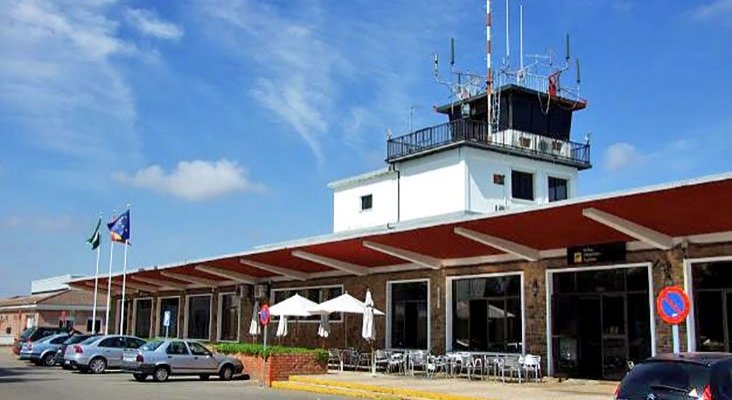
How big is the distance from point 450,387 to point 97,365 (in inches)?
549

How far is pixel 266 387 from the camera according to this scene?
21.8 meters

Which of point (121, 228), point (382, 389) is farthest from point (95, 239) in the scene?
point (382, 389)

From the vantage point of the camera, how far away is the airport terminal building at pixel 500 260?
59.0 ft

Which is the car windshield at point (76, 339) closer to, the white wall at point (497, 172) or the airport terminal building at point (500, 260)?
the airport terminal building at point (500, 260)

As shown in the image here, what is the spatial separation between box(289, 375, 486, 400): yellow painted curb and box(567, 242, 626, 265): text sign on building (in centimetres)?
545

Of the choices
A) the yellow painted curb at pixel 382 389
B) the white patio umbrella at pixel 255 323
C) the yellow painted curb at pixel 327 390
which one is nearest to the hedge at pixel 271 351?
the yellow painted curb at pixel 382 389

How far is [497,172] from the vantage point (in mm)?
35781

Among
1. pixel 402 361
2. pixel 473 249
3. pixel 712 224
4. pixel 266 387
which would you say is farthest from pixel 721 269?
pixel 266 387

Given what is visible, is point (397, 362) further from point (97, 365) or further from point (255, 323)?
point (97, 365)

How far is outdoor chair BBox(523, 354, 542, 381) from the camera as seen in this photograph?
20828mm

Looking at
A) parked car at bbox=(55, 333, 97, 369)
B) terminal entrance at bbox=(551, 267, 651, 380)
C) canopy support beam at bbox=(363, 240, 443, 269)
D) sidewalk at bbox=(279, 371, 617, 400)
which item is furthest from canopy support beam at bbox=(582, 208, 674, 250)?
parked car at bbox=(55, 333, 97, 369)

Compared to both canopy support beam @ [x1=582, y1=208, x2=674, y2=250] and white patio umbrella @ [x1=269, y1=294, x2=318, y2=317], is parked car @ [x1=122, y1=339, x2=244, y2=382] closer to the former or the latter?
white patio umbrella @ [x1=269, y1=294, x2=318, y2=317]

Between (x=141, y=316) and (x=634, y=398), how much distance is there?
4158 centimetres

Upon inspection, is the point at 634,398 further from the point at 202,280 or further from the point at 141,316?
the point at 141,316
